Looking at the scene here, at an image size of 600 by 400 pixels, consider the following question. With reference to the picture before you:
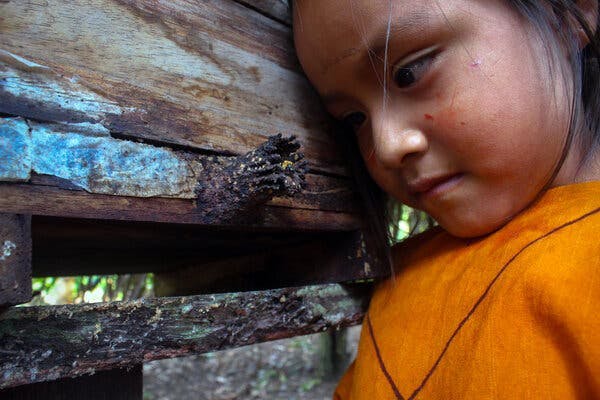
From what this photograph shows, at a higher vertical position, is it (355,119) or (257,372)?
(355,119)

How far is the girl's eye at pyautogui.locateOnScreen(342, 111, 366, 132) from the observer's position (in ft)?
3.32

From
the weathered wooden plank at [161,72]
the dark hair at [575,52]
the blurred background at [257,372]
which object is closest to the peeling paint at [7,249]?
the weathered wooden plank at [161,72]

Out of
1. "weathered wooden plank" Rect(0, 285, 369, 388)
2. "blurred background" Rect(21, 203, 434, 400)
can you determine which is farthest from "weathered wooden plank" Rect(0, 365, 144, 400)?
"blurred background" Rect(21, 203, 434, 400)

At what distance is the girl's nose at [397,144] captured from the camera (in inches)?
33.2

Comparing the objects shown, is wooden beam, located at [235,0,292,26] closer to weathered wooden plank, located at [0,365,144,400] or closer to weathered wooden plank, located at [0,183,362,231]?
weathered wooden plank, located at [0,183,362,231]

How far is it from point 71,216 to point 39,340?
0.51 feet

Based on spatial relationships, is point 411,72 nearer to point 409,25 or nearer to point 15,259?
point 409,25

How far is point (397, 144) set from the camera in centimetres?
86

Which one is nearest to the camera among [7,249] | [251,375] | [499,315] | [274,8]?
[7,249]

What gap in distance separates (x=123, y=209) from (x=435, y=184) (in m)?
0.55

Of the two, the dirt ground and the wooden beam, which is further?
the dirt ground

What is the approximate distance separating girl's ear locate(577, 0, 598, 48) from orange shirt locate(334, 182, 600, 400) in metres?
0.29

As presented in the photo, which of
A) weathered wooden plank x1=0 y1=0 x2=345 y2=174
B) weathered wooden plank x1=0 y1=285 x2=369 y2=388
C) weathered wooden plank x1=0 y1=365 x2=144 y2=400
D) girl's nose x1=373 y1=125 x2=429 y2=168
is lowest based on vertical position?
weathered wooden plank x1=0 y1=365 x2=144 y2=400

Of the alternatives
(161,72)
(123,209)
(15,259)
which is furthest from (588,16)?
(15,259)
